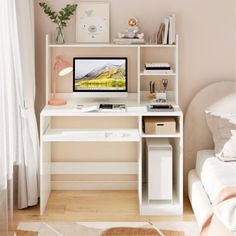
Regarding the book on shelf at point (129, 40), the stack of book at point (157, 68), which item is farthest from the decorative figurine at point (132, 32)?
the stack of book at point (157, 68)

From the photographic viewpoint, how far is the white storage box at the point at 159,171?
13.9 feet

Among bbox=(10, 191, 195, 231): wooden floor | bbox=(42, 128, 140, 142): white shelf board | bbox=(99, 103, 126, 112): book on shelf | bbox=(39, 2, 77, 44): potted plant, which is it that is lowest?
bbox=(10, 191, 195, 231): wooden floor

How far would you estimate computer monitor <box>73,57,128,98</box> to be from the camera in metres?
4.61

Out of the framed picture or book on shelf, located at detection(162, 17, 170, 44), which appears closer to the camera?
book on shelf, located at detection(162, 17, 170, 44)

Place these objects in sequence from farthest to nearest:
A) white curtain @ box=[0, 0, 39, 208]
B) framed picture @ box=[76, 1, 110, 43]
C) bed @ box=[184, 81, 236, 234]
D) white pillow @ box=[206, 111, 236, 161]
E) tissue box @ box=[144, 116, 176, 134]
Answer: framed picture @ box=[76, 1, 110, 43] < bed @ box=[184, 81, 236, 234] < tissue box @ box=[144, 116, 176, 134] < white pillow @ box=[206, 111, 236, 161] < white curtain @ box=[0, 0, 39, 208]

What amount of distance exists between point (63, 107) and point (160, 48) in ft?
3.03

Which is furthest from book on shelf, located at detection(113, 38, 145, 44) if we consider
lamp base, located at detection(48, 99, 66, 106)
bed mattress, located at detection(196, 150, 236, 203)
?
bed mattress, located at detection(196, 150, 236, 203)

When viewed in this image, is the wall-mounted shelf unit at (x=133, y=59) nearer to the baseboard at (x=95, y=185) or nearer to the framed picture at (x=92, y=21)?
the framed picture at (x=92, y=21)

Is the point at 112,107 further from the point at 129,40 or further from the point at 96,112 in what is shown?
the point at 129,40

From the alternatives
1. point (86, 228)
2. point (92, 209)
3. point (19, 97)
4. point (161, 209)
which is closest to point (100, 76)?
point (19, 97)

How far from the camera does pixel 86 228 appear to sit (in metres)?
3.97

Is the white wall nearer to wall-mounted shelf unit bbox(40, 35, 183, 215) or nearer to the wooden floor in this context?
wall-mounted shelf unit bbox(40, 35, 183, 215)

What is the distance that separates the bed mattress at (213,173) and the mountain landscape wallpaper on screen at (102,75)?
86 cm

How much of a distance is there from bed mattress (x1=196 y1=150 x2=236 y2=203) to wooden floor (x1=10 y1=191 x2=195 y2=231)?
0.35m
